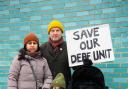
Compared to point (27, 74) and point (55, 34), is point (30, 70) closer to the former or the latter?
point (27, 74)

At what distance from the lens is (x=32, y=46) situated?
4.18m

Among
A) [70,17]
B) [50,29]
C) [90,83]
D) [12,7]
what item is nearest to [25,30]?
[12,7]

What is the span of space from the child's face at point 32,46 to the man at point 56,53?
20cm

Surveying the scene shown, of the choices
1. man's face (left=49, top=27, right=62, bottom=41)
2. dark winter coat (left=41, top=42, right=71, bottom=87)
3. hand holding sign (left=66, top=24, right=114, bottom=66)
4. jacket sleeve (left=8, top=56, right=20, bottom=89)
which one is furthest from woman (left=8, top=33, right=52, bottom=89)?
hand holding sign (left=66, top=24, right=114, bottom=66)

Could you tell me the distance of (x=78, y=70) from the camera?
404cm

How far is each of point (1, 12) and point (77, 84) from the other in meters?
2.35

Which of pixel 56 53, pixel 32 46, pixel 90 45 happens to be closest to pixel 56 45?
pixel 56 53

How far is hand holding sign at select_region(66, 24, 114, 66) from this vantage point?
4.14 metres

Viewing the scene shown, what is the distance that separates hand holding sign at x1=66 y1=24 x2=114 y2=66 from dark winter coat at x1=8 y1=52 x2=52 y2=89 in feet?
1.14

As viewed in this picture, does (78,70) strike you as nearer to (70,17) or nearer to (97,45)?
(97,45)

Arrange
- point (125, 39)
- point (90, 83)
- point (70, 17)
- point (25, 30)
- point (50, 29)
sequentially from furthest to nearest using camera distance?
point (25, 30) < point (70, 17) < point (125, 39) < point (50, 29) < point (90, 83)

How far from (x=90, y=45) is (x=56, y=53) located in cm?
46

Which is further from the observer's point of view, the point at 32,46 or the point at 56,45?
the point at 56,45

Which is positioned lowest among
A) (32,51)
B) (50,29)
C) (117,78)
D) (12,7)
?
(117,78)
